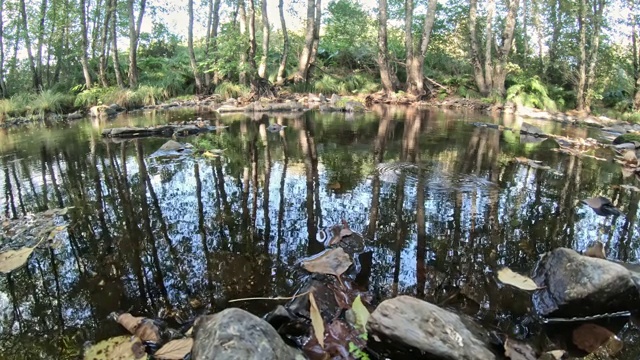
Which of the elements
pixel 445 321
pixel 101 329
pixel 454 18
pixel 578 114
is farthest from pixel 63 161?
pixel 454 18

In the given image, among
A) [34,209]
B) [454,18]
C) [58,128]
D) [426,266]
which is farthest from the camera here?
[454,18]

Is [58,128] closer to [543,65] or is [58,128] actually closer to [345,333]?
[345,333]

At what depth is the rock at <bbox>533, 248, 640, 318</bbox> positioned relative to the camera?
284cm

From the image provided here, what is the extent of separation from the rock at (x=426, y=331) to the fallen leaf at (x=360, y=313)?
0.52ft

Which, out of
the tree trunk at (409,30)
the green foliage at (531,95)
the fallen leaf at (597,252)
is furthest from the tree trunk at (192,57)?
the fallen leaf at (597,252)

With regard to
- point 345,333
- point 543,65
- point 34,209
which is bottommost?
point 345,333

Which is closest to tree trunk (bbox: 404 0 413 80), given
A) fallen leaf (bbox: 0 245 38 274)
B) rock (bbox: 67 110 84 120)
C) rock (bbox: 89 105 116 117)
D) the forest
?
the forest

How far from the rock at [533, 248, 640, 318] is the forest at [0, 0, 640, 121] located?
16.7 metres

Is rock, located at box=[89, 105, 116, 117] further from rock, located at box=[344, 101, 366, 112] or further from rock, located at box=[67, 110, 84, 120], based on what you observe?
rock, located at box=[344, 101, 366, 112]

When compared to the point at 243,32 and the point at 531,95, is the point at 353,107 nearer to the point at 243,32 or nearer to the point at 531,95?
the point at 243,32

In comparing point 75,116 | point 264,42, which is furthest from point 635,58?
point 75,116

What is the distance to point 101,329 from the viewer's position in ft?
8.79

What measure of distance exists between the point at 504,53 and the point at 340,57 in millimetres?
9066

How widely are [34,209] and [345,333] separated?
430cm
